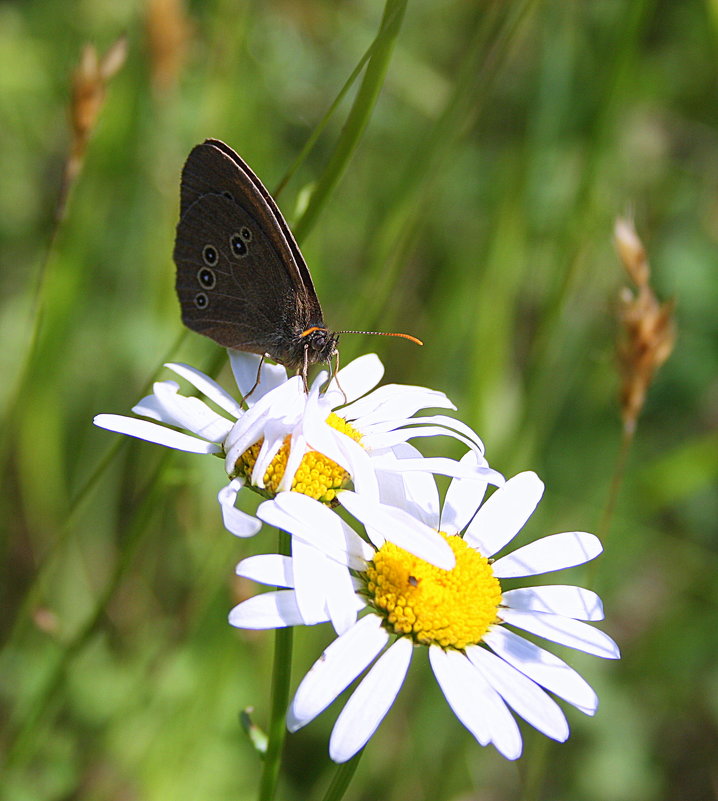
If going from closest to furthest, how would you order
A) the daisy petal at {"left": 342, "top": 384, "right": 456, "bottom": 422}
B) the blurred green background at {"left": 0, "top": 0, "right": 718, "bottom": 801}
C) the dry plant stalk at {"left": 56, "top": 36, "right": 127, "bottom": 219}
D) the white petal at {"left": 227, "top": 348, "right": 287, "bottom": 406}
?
the daisy petal at {"left": 342, "top": 384, "right": 456, "bottom": 422}
the dry plant stalk at {"left": 56, "top": 36, "right": 127, "bottom": 219}
the white petal at {"left": 227, "top": 348, "right": 287, "bottom": 406}
the blurred green background at {"left": 0, "top": 0, "right": 718, "bottom": 801}

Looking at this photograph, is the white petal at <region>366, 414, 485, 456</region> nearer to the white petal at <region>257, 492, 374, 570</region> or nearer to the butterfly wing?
the white petal at <region>257, 492, 374, 570</region>

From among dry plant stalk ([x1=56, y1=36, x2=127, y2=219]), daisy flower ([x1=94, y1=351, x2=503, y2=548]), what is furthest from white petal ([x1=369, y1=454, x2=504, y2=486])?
dry plant stalk ([x1=56, y1=36, x2=127, y2=219])

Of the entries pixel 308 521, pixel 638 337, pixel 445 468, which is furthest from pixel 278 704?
pixel 638 337

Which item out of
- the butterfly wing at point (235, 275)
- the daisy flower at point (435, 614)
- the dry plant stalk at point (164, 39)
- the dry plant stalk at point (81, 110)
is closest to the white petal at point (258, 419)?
the daisy flower at point (435, 614)

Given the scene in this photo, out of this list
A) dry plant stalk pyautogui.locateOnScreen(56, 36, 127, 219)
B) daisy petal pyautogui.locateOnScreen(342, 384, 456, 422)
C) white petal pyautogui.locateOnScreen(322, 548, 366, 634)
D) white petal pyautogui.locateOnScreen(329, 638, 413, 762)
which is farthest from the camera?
dry plant stalk pyautogui.locateOnScreen(56, 36, 127, 219)

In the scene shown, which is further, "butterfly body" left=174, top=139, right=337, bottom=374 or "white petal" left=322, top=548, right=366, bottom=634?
"butterfly body" left=174, top=139, right=337, bottom=374

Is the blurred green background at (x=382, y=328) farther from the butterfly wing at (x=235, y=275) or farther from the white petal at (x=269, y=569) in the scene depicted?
the white petal at (x=269, y=569)

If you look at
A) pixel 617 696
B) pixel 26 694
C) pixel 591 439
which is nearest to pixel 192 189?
pixel 26 694
